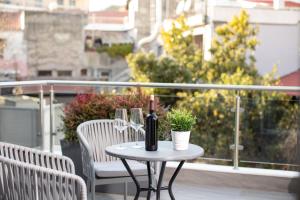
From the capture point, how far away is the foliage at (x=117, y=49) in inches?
1011

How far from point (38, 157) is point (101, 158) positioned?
3.93 ft

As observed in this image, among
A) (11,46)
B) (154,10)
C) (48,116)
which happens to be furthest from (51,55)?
(48,116)

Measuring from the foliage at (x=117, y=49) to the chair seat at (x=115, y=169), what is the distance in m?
22.1

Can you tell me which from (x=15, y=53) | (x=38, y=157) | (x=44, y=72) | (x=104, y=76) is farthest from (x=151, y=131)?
(x=44, y=72)

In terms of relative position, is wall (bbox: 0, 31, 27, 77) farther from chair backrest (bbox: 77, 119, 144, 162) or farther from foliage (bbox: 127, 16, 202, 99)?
chair backrest (bbox: 77, 119, 144, 162)

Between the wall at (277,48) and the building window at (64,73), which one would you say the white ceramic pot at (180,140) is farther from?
the building window at (64,73)

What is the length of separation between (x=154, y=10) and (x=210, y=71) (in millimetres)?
10947

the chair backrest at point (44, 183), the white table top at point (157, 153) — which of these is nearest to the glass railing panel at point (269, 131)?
the white table top at point (157, 153)

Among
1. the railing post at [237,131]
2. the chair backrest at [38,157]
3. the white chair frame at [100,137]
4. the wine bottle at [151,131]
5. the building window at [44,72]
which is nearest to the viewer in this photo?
the chair backrest at [38,157]

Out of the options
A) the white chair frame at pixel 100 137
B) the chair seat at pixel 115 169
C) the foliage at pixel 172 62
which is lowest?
the chair seat at pixel 115 169

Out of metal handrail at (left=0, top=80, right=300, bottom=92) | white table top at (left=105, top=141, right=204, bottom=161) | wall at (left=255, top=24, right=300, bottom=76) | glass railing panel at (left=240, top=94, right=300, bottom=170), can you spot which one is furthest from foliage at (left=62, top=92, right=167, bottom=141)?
wall at (left=255, top=24, right=300, bottom=76)

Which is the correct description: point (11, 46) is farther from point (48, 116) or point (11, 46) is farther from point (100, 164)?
point (100, 164)

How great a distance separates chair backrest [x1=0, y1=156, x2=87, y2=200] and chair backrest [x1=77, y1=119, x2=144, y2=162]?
142 cm

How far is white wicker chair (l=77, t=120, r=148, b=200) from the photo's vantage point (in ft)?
11.5
